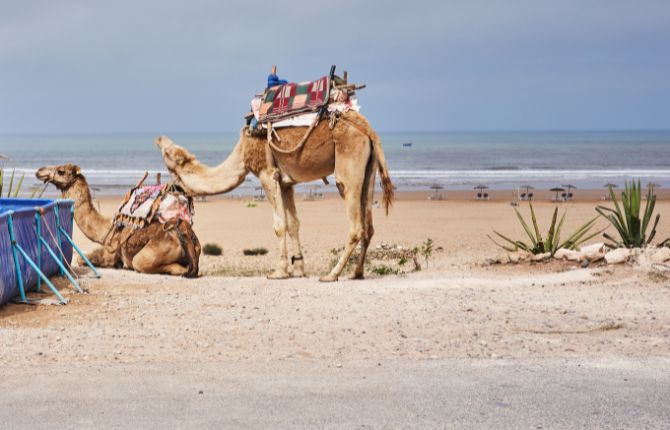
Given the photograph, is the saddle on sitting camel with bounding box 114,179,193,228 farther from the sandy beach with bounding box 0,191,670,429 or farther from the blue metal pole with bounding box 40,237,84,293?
the blue metal pole with bounding box 40,237,84,293

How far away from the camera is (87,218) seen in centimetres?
1230

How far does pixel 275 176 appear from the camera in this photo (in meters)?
12.0

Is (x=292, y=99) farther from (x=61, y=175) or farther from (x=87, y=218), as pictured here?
(x=61, y=175)

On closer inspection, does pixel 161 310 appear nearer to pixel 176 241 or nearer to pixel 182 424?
pixel 176 241

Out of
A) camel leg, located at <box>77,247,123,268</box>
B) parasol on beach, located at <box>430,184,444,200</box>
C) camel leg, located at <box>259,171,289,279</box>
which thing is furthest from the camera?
parasol on beach, located at <box>430,184,444,200</box>

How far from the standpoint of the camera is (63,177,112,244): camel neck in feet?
40.2

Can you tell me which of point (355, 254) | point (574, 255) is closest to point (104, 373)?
point (574, 255)

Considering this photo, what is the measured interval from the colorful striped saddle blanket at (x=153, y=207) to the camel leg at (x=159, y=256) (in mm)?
281

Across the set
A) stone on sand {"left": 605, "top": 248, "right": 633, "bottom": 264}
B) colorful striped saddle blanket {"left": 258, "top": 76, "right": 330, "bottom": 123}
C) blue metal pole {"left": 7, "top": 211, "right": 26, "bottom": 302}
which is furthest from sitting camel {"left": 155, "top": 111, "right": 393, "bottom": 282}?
blue metal pole {"left": 7, "top": 211, "right": 26, "bottom": 302}

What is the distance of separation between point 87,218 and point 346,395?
718 centimetres

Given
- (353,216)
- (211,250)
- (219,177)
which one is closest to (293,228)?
(219,177)

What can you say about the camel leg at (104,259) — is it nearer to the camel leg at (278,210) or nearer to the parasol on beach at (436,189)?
the camel leg at (278,210)

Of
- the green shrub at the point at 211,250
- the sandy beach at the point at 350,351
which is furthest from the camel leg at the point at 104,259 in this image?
the green shrub at the point at 211,250

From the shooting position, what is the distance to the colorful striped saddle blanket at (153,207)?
11.7 metres
